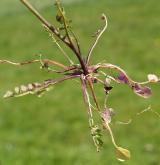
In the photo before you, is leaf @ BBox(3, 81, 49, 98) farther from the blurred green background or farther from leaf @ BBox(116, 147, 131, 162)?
A: the blurred green background

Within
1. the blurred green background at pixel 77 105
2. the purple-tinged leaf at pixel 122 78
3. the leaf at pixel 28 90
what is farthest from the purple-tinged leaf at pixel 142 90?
the blurred green background at pixel 77 105

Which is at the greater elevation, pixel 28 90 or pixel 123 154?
pixel 28 90

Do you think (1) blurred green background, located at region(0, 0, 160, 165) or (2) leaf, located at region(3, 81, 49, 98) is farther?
(1) blurred green background, located at region(0, 0, 160, 165)

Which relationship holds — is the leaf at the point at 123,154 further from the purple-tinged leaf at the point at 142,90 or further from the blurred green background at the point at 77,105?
the blurred green background at the point at 77,105

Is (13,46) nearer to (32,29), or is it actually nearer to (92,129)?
(32,29)

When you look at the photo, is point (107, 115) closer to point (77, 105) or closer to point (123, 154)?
point (123, 154)

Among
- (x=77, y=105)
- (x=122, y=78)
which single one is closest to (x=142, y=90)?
(x=122, y=78)

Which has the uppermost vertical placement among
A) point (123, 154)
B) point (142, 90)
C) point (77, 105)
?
point (77, 105)

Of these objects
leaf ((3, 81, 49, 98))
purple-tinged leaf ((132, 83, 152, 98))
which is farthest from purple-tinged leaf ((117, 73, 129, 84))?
leaf ((3, 81, 49, 98))

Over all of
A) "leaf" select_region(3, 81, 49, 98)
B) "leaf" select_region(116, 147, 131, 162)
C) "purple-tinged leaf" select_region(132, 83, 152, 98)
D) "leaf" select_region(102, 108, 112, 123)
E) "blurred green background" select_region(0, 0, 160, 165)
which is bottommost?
"leaf" select_region(116, 147, 131, 162)
